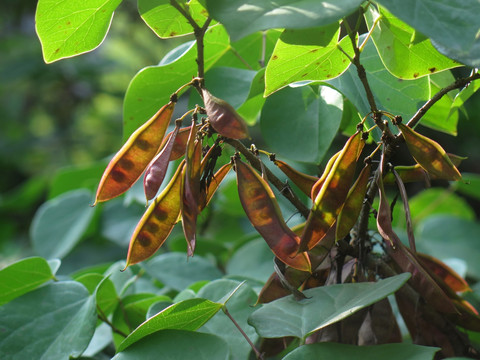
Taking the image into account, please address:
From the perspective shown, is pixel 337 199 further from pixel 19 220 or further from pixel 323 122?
pixel 19 220

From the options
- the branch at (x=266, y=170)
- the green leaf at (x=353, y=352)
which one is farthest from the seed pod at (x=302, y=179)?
the green leaf at (x=353, y=352)

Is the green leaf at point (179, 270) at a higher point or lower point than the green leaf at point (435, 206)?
higher

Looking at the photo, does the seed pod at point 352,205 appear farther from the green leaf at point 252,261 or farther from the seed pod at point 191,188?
the green leaf at point 252,261

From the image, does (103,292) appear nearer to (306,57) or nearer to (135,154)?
(135,154)

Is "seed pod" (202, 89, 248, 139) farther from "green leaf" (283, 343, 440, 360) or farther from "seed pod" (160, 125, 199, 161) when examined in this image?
"green leaf" (283, 343, 440, 360)

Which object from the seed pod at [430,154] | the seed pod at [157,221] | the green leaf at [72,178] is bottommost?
the green leaf at [72,178]

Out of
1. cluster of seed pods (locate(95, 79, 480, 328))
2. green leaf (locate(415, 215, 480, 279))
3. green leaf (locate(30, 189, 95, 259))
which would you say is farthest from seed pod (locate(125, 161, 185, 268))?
green leaf (locate(415, 215, 480, 279))
